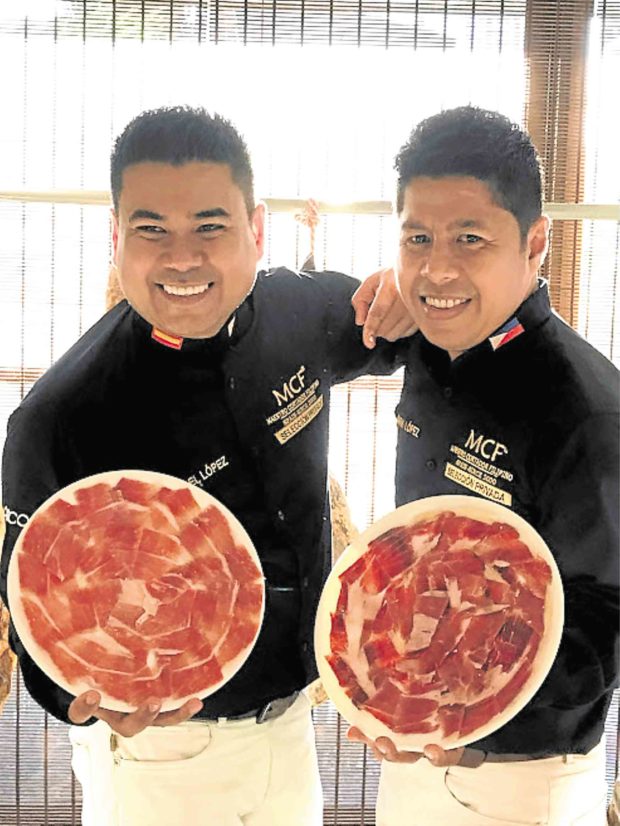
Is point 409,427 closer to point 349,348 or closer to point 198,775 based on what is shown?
point 349,348

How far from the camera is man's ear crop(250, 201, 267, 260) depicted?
1.09 metres

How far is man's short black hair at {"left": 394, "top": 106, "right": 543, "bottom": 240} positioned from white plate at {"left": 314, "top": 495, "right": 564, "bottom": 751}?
30 cm

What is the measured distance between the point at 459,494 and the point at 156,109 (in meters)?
0.53

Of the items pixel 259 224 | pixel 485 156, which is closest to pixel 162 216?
pixel 259 224

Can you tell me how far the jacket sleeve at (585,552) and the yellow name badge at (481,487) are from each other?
4 centimetres

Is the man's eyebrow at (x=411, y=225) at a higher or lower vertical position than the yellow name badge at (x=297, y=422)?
higher

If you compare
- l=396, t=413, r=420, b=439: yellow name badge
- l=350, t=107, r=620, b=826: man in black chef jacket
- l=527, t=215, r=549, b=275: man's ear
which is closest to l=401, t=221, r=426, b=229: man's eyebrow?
l=350, t=107, r=620, b=826: man in black chef jacket

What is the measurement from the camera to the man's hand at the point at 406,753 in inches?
41.6

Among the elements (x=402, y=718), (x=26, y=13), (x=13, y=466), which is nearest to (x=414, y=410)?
(x=402, y=718)

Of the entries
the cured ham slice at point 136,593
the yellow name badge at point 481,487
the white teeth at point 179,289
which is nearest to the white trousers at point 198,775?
the cured ham slice at point 136,593

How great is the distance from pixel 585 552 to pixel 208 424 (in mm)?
439

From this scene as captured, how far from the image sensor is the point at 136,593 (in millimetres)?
1092

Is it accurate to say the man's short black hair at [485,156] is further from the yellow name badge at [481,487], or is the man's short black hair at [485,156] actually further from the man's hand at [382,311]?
the yellow name badge at [481,487]

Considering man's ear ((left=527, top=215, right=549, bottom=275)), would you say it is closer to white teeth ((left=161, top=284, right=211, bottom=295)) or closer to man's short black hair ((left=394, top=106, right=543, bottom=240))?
man's short black hair ((left=394, top=106, right=543, bottom=240))
